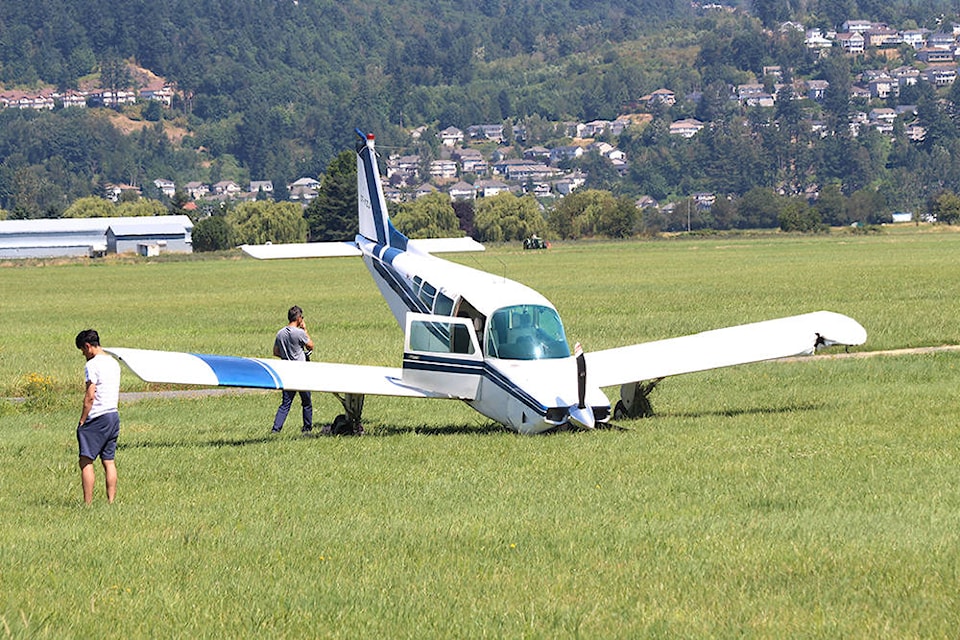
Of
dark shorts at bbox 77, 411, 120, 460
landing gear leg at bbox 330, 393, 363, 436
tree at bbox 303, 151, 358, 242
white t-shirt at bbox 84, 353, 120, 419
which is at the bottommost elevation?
tree at bbox 303, 151, 358, 242

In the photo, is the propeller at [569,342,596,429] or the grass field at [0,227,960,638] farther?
the propeller at [569,342,596,429]

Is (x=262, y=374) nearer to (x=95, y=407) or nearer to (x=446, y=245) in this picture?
(x=95, y=407)

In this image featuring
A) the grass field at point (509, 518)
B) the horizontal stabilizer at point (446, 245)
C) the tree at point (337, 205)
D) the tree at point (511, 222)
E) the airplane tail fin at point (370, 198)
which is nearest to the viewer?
the grass field at point (509, 518)

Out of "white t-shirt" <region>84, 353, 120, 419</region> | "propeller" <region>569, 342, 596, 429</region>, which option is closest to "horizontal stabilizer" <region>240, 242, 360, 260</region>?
"propeller" <region>569, 342, 596, 429</region>

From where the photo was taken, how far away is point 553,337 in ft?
68.7

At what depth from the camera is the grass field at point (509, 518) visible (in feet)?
35.9

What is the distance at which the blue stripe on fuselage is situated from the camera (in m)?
20.6

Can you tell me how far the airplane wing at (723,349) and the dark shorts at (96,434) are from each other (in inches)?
307

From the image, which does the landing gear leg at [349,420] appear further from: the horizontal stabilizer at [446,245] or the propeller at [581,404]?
the horizontal stabilizer at [446,245]

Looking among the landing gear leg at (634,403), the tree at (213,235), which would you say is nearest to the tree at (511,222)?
the tree at (213,235)

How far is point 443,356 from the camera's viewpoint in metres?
21.7

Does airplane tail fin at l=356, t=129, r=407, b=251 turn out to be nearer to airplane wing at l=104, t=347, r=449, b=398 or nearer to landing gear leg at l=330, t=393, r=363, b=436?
landing gear leg at l=330, t=393, r=363, b=436

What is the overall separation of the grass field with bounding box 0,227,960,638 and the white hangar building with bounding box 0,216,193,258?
526ft

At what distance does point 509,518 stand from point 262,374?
758cm
